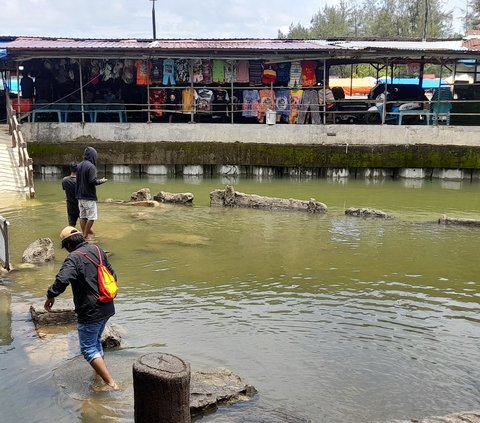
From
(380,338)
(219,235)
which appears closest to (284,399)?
(380,338)

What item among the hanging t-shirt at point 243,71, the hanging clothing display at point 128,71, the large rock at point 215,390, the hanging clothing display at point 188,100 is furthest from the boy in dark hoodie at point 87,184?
the hanging t-shirt at point 243,71

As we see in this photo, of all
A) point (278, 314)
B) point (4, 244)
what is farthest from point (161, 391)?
point (4, 244)

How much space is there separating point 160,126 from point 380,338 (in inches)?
629

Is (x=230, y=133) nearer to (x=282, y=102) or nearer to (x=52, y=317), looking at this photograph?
(x=282, y=102)

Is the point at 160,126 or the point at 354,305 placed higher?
the point at 160,126

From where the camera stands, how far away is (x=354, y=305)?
7914mm

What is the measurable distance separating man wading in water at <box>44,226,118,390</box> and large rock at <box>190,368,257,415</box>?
0.81m

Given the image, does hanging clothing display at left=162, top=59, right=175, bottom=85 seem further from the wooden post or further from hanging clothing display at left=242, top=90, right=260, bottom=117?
the wooden post

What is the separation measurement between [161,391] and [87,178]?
→ 646cm

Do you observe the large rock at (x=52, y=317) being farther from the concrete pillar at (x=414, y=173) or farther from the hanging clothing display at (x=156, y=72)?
the hanging clothing display at (x=156, y=72)

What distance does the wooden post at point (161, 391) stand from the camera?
436cm

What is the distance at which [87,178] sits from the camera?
1014 cm

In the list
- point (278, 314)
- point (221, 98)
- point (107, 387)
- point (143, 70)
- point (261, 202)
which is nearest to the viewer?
point (107, 387)

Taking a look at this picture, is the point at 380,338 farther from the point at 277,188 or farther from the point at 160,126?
the point at 160,126
